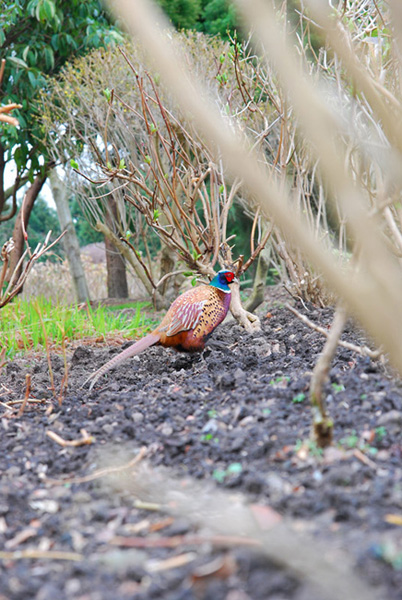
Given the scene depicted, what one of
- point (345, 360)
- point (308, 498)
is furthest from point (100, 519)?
point (345, 360)

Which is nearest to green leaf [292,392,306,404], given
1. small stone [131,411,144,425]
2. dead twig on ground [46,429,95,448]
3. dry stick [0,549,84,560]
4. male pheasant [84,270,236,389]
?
small stone [131,411,144,425]

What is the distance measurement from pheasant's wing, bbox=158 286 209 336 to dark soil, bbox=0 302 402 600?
1.41 feet

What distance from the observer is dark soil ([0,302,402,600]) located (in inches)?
42.4

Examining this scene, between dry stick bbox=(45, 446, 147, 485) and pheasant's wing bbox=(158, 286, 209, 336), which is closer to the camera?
dry stick bbox=(45, 446, 147, 485)

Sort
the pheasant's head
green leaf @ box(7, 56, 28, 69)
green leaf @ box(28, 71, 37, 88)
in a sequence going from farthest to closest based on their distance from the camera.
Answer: green leaf @ box(28, 71, 37, 88) < green leaf @ box(7, 56, 28, 69) < the pheasant's head

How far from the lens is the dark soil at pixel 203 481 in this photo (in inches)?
42.4

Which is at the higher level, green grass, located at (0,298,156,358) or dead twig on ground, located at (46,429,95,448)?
green grass, located at (0,298,156,358)

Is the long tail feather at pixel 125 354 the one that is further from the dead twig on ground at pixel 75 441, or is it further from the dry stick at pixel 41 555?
the dry stick at pixel 41 555

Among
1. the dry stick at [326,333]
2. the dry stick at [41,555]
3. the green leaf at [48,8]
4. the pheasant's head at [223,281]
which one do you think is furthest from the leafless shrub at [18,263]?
the green leaf at [48,8]

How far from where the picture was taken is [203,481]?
1.51 m

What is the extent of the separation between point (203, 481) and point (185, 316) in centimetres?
152

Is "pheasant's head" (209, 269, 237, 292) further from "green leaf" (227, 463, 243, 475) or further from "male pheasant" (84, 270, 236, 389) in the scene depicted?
"green leaf" (227, 463, 243, 475)

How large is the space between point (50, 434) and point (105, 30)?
654 cm

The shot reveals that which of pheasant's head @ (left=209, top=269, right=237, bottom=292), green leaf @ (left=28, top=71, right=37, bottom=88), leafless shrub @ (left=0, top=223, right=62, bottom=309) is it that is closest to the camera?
leafless shrub @ (left=0, top=223, right=62, bottom=309)
